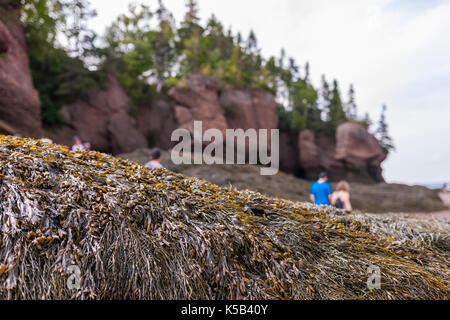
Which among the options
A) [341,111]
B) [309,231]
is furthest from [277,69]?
[309,231]

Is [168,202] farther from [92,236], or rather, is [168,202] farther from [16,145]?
[16,145]

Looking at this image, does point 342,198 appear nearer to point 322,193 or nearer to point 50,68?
point 322,193

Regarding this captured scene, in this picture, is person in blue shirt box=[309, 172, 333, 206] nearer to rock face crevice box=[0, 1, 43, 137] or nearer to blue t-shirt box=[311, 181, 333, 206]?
blue t-shirt box=[311, 181, 333, 206]

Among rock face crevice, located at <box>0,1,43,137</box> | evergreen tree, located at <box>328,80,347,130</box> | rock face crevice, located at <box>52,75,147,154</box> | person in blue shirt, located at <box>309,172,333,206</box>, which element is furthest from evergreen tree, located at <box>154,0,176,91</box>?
person in blue shirt, located at <box>309,172,333,206</box>

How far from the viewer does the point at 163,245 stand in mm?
2914

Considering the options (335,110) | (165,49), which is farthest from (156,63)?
(335,110)

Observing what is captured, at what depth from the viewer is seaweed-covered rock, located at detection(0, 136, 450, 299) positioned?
2.56m

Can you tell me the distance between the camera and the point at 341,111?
37469 millimetres

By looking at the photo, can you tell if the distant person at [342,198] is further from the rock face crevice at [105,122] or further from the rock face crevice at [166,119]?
the rock face crevice at [105,122]

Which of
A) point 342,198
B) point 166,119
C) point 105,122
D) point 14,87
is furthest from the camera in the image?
point 166,119

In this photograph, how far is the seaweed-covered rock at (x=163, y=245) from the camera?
2564 millimetres

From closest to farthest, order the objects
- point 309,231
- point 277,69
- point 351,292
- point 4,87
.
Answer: point 351,292
point 309,231
point 4,87
point 277,69
